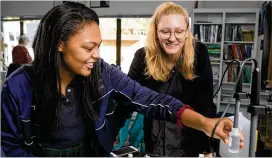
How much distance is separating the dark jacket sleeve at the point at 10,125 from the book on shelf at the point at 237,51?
3028 millimetres

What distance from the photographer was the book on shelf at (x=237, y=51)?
331 centimetres

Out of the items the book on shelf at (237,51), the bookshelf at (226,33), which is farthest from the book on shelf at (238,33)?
the book on shelf at (237,51)

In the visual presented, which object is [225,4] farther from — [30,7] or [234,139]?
[234,139]

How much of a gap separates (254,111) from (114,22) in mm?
3185

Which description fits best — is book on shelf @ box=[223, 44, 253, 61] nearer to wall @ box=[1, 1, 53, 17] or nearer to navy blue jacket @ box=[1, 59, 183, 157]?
wall @ box=[1, 1, 53, 17]

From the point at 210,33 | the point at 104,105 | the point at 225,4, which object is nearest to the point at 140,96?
the point at 104,105

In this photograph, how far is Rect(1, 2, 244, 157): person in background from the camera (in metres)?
0.76

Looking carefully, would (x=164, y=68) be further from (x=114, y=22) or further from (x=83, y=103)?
(x=114, y=22)

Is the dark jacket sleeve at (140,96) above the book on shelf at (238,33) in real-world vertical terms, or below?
below

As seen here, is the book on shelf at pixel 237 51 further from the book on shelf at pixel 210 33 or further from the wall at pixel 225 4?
the wall at pixel 225 4

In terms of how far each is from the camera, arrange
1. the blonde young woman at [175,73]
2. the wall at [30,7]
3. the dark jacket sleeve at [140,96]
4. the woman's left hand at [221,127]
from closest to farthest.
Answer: the woman's left hand at [221,127] → the dark jacket sleeve at [140,96] → the blonde young woman at [175,73] → the wall at [30,7]

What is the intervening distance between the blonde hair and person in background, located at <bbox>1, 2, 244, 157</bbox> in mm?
185

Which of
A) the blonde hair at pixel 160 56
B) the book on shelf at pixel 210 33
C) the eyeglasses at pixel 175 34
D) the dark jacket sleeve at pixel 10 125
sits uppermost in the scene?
the book on shelf at pixel 210 33

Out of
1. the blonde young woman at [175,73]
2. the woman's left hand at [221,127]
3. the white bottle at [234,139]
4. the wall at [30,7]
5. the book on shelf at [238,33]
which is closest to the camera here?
the white bottle at [234,139]
